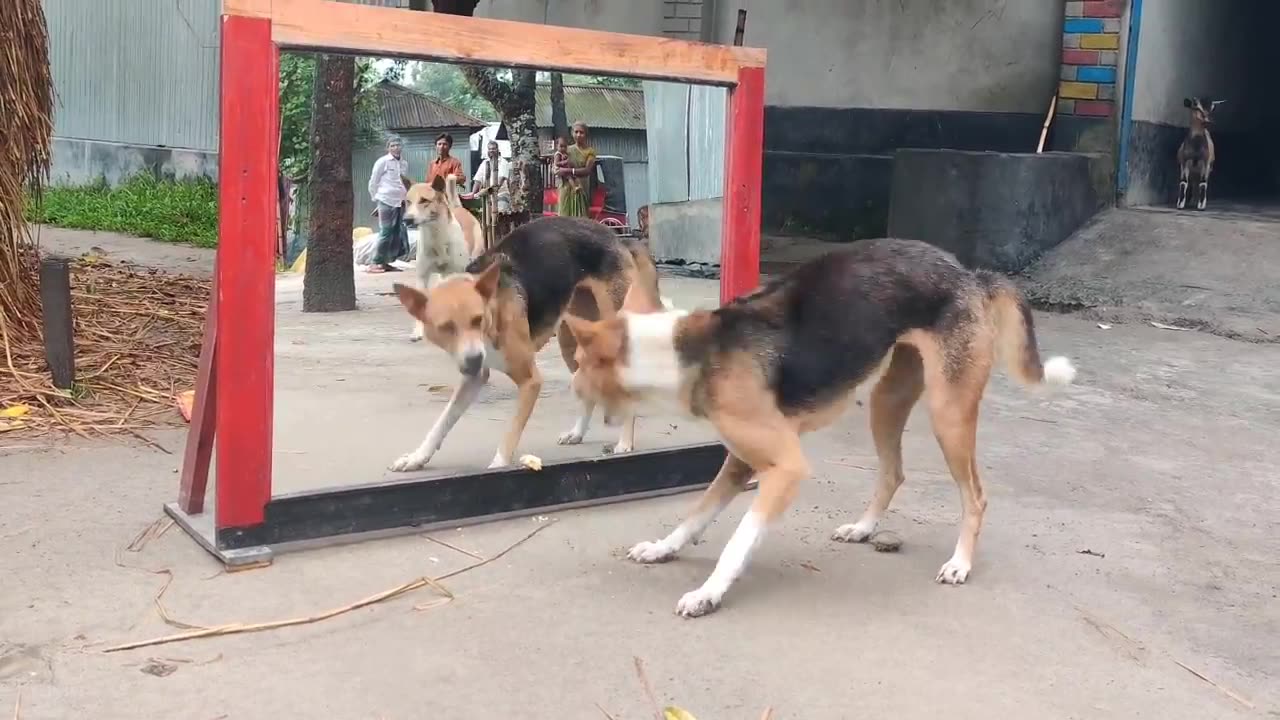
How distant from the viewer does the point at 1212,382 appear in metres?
7.27

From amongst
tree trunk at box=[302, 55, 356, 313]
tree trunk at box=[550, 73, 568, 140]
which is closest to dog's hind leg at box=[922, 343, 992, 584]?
tree trunk at box=[550, 73, 568, 140]

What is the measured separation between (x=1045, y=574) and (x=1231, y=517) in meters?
1.22

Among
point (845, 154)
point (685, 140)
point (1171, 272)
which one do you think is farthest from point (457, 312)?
point (845, 154)

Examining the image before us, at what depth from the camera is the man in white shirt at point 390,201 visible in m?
4.58

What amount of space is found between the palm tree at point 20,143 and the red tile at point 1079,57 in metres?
8.93

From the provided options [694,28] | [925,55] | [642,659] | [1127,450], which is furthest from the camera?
[694,28]

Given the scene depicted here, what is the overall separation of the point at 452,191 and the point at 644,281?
0.90m

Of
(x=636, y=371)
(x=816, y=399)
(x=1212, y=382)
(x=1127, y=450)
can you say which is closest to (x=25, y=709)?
(x=636, y=371)

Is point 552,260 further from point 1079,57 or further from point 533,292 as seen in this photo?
point 1079,57

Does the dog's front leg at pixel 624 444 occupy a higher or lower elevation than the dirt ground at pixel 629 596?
higher

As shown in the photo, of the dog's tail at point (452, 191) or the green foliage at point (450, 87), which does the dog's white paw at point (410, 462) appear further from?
the green foliage at point (450, 87)

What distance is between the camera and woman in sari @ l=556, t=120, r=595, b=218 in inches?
196

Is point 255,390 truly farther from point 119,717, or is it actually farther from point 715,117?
point 715,117

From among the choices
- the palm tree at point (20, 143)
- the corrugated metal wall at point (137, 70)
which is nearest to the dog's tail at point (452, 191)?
the palm tree at point (20, 143)
